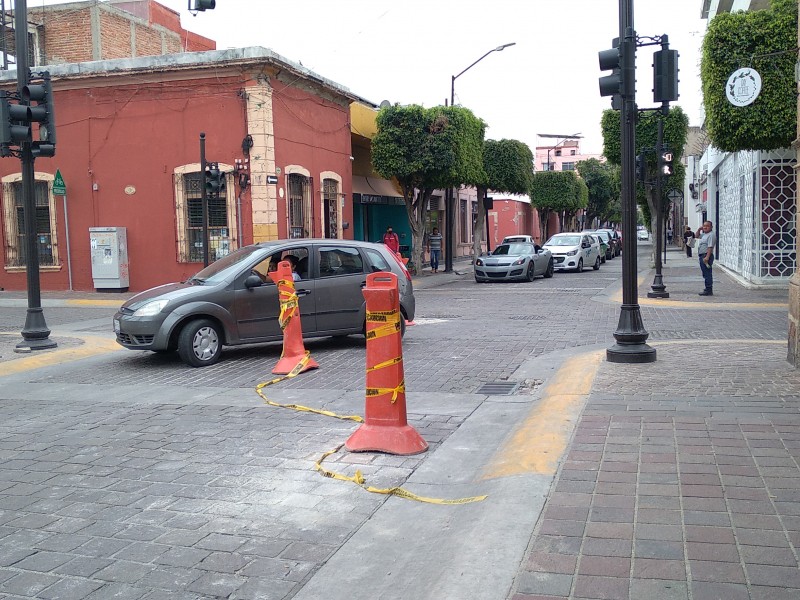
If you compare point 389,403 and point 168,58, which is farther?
point 168,58

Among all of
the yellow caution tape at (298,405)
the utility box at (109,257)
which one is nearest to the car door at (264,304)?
the yellow caution tape at (298,405)

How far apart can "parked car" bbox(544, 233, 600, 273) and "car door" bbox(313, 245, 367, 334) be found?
20.6 meters

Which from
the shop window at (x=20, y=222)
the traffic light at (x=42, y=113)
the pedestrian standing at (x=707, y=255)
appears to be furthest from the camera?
the shop window at (x=20, y=222)

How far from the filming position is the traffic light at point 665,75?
9.37m

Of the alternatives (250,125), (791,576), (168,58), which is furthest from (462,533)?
(168,58)

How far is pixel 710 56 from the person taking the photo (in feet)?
56.2

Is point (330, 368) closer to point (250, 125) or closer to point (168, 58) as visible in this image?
point (250, 125)

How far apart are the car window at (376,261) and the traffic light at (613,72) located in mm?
4063

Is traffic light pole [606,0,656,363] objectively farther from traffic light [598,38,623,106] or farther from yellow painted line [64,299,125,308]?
yellow painted line [64,299,125,308]

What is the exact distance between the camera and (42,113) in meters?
11.8

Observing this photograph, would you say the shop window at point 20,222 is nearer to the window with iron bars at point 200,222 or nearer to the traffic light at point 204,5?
the window with iron bars at point 200,222

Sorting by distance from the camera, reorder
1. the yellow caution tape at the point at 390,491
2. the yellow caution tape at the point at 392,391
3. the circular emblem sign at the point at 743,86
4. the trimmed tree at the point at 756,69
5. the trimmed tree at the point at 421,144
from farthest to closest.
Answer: the trimmed tree at the point at 421,144 → the trimmed tree at the point at 756,69 → the circular emblem sign at the point at 743,86 → the yellow caution tape at the point at 392,391 → the yellow caution tape at the point at 390,491

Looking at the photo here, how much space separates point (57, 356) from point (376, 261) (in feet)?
15.6

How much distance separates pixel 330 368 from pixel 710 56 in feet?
40.2
